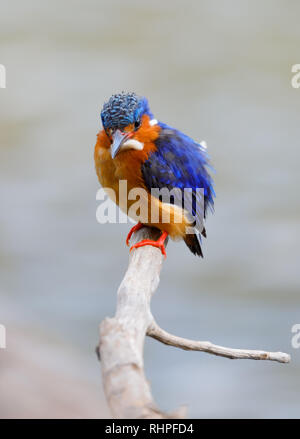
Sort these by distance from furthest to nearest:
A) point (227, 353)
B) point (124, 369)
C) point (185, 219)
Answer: point (185, 219)
point (227, 353)
point (124, 369)

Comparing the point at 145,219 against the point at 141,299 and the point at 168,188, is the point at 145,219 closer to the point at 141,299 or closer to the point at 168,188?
the point at 168,188

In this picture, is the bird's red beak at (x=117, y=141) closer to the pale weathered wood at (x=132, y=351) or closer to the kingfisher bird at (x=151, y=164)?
the kingfisher bird at (x=151, y=164)

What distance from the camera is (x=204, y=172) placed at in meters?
3.24

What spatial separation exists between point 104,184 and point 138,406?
167cm

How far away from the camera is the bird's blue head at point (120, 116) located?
273 centimetres

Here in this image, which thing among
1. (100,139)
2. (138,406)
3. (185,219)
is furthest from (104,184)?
(138,406)

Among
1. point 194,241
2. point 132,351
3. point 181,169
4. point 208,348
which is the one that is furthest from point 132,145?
point 132,351

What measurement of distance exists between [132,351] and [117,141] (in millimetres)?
1296

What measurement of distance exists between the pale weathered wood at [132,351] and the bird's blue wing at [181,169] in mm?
720

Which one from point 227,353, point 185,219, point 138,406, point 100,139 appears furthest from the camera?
point 185,219

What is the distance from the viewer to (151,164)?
9.81ft

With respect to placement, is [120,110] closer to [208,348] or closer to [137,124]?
[137,124]

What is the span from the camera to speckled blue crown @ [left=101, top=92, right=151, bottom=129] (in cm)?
273
